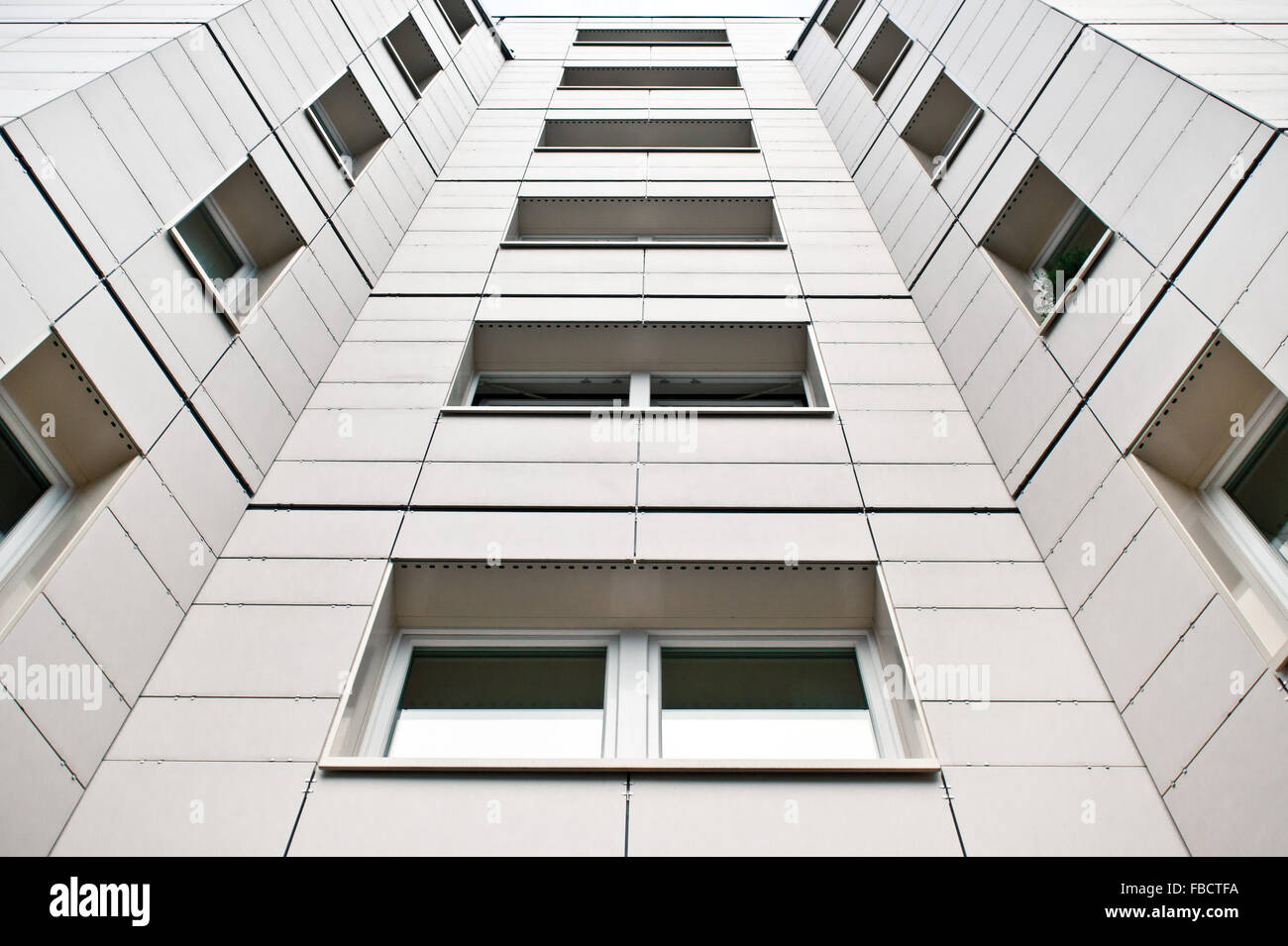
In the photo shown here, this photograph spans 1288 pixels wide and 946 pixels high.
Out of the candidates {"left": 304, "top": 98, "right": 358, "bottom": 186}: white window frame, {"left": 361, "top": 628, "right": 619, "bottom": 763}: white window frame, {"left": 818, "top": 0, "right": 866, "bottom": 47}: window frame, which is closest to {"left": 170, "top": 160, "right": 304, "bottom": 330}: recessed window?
{"left": 304, "top": 98, "right": 358, "bottom": 186}: white window frame

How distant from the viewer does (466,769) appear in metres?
4.80

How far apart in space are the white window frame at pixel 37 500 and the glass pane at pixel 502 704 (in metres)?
2.58

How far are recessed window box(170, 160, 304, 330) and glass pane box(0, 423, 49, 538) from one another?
89.4 inches

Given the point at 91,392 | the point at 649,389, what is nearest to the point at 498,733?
the point at 91,392

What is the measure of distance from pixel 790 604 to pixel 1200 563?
270 centimetres

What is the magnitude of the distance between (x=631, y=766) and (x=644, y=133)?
13312 mm

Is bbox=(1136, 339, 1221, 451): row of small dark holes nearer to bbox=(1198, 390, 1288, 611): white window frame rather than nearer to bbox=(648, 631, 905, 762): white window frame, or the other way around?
bbox=(1198, 390, 1288, 611): white window frame

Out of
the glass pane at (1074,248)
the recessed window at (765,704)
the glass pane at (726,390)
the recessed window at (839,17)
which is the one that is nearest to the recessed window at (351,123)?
the glass pane at (726,390)

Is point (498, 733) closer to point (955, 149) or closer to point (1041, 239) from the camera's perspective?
point (1041, 239)

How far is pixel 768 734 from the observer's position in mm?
5461

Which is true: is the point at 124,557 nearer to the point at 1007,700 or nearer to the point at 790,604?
the point at 790,604

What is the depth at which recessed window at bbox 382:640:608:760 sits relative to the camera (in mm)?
5363
